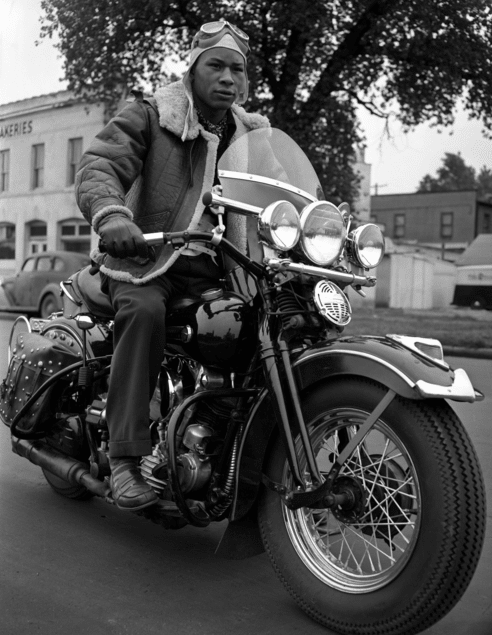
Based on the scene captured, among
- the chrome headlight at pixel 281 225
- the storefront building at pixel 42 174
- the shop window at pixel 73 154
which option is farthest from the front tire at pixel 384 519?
the shop window at pixel 73 154

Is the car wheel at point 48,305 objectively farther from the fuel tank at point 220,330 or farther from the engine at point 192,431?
the fuel tank at point 220,330

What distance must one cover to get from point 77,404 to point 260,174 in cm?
159

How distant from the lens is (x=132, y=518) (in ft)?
13.2

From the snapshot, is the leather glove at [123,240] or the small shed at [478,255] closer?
the leather glove at [123,240]

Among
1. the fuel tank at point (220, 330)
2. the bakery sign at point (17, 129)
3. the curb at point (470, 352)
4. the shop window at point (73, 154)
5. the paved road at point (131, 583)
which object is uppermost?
the bakery sign at point (17, 129)

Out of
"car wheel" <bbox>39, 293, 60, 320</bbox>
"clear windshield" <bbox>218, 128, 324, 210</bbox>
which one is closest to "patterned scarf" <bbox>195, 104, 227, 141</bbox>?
"clear windshield" <bbox>218, 128, 324, 210</bbox>

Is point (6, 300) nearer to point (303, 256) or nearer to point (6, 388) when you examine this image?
point (6, 388)

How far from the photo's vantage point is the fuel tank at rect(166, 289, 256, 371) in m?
3.10

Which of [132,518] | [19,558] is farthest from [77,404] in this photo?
[19,558]

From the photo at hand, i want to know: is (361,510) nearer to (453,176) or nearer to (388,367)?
(388,367)

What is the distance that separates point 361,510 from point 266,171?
1.29 metres

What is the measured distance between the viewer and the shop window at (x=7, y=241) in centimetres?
3697

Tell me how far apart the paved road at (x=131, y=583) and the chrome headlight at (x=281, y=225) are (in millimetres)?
1267

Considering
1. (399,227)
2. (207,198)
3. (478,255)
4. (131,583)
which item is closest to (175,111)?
(207,198)
